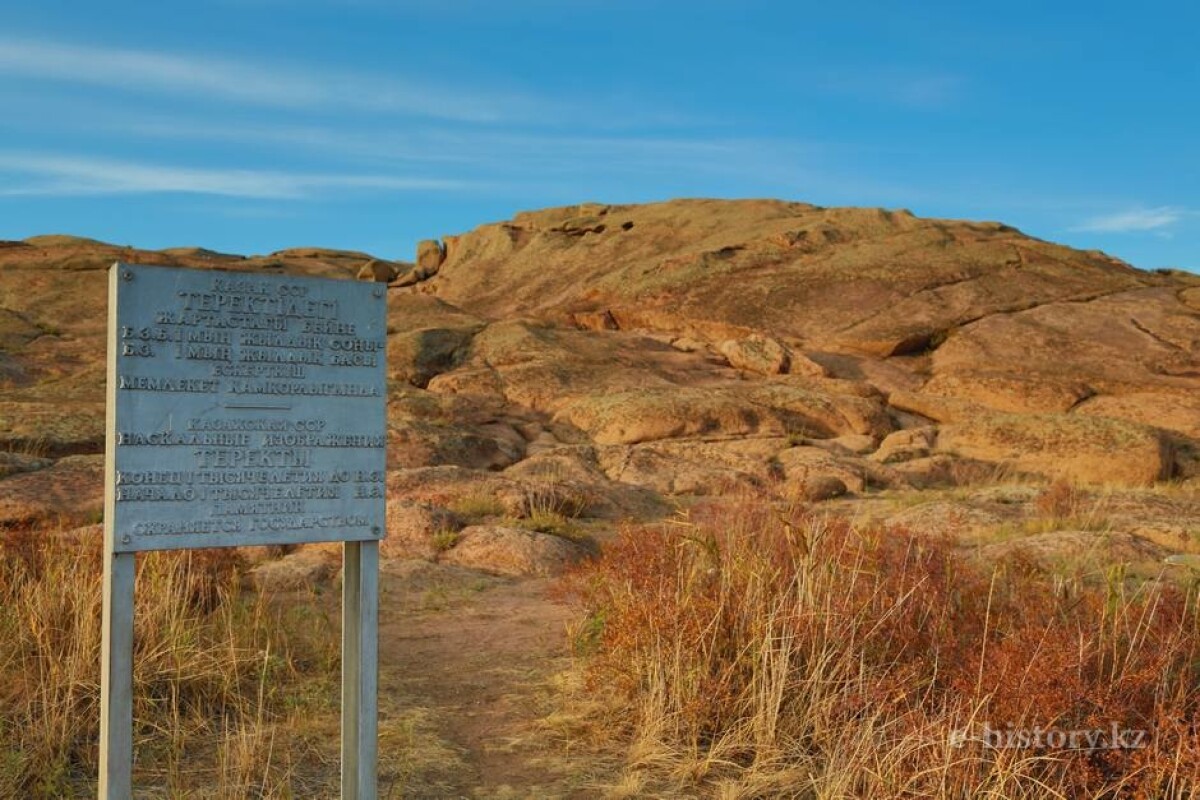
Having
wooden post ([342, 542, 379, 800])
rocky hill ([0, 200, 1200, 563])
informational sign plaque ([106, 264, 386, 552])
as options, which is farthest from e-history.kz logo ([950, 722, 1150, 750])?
rocky hill ([0, 200, 1200, 563])

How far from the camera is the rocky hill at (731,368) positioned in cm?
1781


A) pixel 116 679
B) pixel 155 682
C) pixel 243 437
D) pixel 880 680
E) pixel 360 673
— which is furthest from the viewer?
pixel 155 682

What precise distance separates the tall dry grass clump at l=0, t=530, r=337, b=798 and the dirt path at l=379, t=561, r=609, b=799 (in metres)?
0.71

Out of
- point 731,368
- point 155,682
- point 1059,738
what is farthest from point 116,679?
point 731,368

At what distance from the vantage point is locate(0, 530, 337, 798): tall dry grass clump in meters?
6.02

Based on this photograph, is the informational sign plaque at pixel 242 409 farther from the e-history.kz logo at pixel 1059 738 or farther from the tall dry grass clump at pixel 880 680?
the e-history.kz logo at pixel 1059 738

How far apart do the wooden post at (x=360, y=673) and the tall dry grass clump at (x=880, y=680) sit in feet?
4.99

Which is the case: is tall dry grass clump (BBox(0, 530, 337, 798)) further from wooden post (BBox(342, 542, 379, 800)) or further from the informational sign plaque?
the informational sign plaque

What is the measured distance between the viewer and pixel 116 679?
5.11 meters

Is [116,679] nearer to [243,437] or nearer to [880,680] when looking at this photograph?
[243,437]

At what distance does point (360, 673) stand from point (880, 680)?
2.80 m

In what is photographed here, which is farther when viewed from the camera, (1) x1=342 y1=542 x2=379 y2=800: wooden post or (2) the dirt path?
(2) the dirt path

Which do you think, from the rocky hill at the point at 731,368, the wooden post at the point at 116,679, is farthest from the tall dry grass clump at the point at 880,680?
the rocky hill at the point at 731,368

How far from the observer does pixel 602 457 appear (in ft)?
62.7
